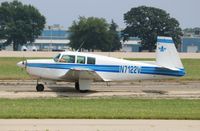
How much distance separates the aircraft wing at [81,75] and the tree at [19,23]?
111231 mm

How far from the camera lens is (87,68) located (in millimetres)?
25078

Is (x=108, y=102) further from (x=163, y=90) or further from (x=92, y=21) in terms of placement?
(x=92, y=21)

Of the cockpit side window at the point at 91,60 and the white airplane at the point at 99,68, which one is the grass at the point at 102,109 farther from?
the cockpit side window at the point at 91,60

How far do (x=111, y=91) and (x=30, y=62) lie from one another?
13.7ft

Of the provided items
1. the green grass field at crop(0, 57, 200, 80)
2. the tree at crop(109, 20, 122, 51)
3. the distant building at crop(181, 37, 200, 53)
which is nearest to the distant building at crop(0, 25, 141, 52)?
the distant building at crop(181, 37, 200, 53)

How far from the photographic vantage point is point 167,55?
85.1 ft

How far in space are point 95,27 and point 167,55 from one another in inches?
3987

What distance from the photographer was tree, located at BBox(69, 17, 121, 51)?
123562mm

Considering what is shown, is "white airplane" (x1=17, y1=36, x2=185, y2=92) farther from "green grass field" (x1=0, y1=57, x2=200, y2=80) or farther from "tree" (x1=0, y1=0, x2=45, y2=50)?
"tree" (x1=0, y1=0, x2=45, y2=50)

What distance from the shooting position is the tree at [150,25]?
135 meters

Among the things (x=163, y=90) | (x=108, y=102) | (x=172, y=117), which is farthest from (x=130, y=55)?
(x=172, y=117)
